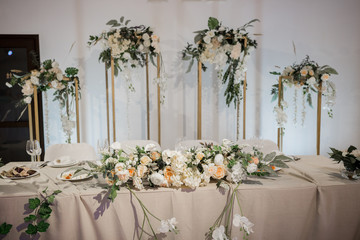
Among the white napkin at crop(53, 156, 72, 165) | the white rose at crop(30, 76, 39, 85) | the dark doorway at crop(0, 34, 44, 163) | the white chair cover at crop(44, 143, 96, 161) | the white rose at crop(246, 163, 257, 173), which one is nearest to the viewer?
the white rose at crop(246, 163, 257, 173)

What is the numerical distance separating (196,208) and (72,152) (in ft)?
5.52

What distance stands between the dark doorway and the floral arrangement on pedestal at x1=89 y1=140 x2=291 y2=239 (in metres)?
3.24

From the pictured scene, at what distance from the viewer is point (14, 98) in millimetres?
4234

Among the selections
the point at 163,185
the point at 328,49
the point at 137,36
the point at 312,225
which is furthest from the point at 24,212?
the point at 328,49

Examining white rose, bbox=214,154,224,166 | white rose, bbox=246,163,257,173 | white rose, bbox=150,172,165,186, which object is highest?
white rose, bbox=214,154,224,166

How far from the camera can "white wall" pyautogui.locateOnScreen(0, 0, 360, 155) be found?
4160 mm

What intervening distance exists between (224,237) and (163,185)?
1.43 ft

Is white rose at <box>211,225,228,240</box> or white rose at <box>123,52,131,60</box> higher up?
white rose at <box>123,52,131,60</box>

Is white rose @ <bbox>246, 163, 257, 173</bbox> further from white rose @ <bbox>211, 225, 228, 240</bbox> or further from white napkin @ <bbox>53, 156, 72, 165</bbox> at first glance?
white napkin @ <bbox>53, 156, 72, 165</bbox>

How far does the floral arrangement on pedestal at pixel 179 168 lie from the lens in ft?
4.84

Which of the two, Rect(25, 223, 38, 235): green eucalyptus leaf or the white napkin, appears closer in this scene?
Rect(25, 223, 38, 235): green eucalyptus leaf

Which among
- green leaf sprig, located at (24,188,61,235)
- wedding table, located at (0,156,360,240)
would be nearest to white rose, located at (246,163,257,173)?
wedding table, located at (0,156,360,240)

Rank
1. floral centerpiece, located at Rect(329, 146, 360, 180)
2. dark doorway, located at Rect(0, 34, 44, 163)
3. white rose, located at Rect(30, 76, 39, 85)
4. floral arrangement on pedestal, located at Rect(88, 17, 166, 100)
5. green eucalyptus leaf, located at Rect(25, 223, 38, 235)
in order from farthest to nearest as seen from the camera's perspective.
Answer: dark doorway, located at Rect(0, 34, 44, 163)
floral arrangement on pedestal, located at Rect(88, 17, 166, 100)
white rose, located at Rect(30, 76, 39, 85)
floral centerpiece, located at Rect(329, 146, 360, 180)
green eucalyptus leaf, located at Rect(25, 223, 38, 235)

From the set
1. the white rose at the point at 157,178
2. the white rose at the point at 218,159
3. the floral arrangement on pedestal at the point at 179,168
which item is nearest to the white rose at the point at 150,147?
the floral arrangement on pedestal at the point at 179,168
